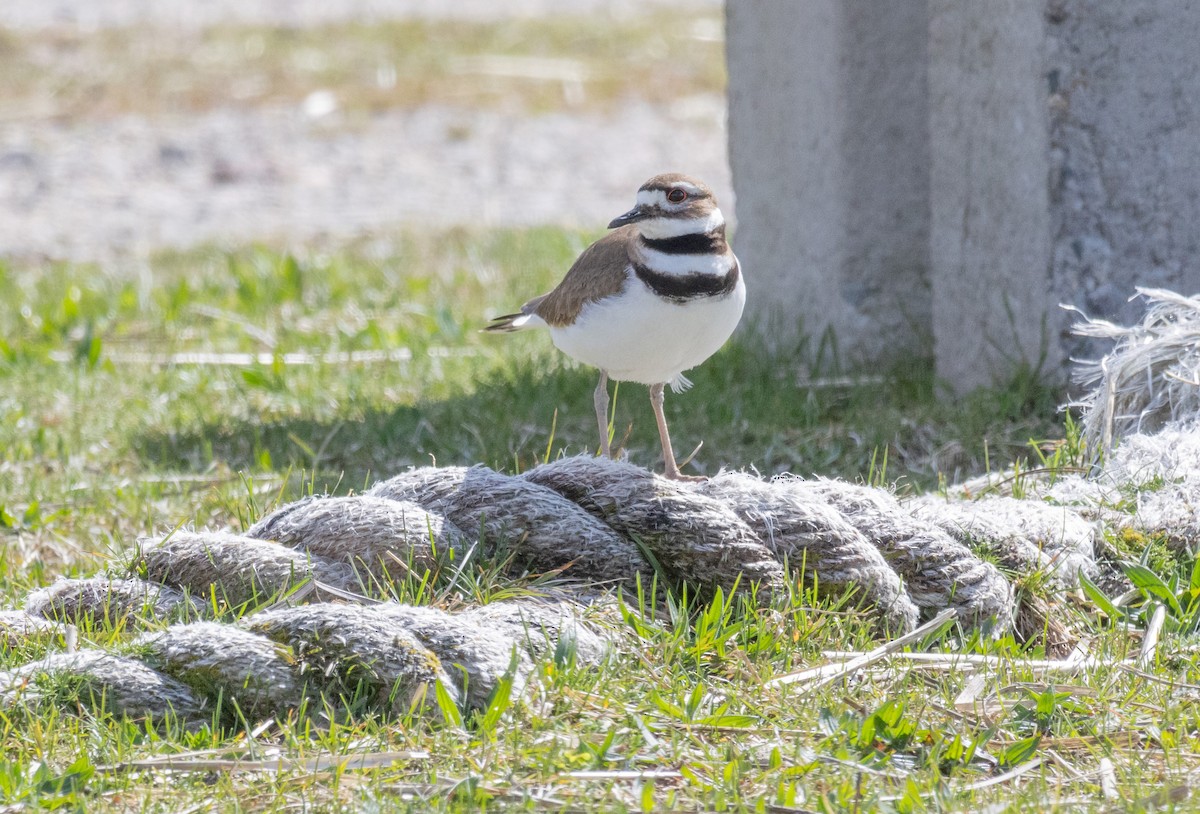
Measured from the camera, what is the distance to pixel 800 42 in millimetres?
5500

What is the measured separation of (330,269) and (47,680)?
4.90 meters

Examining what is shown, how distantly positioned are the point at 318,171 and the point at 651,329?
7721mm

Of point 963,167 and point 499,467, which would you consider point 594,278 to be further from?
point 963,167

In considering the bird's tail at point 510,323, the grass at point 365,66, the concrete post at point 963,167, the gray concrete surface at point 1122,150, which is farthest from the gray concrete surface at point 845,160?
the grass at point 365,66

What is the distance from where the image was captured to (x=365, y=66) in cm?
1364

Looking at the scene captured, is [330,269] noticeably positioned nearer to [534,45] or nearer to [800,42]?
[800,42]

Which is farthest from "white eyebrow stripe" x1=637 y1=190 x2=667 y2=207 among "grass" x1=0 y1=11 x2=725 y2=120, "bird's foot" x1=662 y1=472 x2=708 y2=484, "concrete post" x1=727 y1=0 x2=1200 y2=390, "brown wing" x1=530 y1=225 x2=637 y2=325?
"grass" x1=0 y1=11 x2=725 y2=120

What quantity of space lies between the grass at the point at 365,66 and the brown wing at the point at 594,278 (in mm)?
8582

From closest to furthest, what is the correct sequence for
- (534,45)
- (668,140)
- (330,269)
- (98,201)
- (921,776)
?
(921,776), (330,269), (98,201), (668,140), (534,45)

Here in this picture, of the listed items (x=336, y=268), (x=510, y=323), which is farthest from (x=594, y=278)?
(x=336, y=268)

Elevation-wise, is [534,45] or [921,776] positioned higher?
[534,45]

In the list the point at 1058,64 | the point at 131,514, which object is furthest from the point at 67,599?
the point at 1058,64

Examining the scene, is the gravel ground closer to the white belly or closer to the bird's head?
the white belly

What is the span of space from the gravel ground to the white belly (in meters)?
5.05
